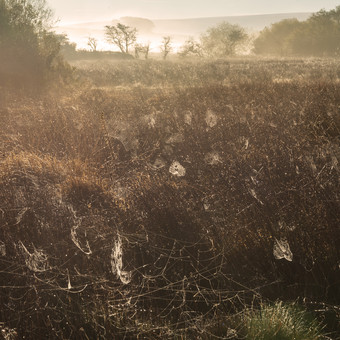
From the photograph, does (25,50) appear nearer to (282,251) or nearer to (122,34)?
(282,251)

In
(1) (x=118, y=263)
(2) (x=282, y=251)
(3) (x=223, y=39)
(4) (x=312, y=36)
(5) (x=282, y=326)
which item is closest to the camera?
(5) (x=282, y=326)

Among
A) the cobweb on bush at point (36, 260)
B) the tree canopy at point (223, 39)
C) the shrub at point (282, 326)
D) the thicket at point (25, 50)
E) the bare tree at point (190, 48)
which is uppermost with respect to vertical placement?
the tree canopy at point (223, 39)

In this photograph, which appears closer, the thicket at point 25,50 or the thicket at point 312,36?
the thicket at point 25,50

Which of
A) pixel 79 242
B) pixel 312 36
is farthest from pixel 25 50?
pixel 312 36

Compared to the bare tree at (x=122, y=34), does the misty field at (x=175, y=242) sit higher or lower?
lower

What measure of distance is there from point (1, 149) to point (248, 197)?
4.31 metres

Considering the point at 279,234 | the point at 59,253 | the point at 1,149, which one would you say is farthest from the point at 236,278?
the point at 1,149

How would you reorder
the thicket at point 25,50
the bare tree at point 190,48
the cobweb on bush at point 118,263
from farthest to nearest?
the bare tree at point 190,48 → the thicket at point 25,50 → the cobweb on bush at point 118,263

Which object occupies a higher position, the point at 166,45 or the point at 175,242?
the point at 166,45

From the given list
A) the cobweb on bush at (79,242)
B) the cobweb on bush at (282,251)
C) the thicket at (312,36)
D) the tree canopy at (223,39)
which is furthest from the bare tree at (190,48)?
the cobweb on bush at (282,251)

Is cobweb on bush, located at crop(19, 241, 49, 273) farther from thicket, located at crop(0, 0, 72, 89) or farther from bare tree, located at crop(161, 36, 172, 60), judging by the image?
bare tree, located at crop(161, 36, 172, 60)

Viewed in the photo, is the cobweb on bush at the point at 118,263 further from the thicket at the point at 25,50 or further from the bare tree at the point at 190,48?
the bare tree at the point at 190,48

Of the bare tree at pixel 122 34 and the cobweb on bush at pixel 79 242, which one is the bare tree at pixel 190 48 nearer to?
the bare tree at pixel 122 34

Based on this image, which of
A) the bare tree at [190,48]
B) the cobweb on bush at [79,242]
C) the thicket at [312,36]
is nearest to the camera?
the cobweb on bush at [79,242]
